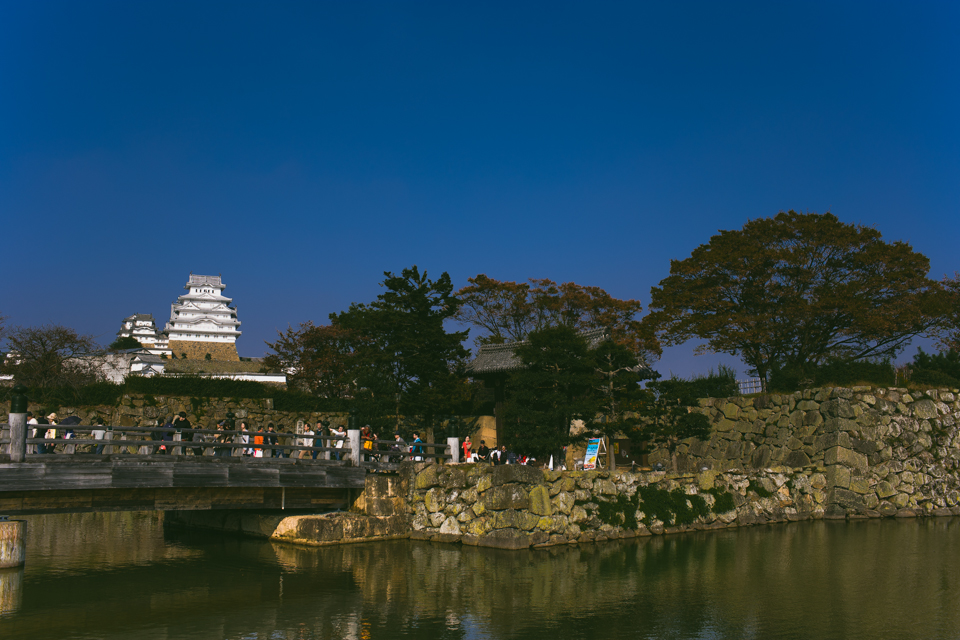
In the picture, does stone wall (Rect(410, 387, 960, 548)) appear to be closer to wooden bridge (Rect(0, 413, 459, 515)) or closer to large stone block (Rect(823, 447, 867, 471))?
large stone block (Rect(823, 447, 867, 471))

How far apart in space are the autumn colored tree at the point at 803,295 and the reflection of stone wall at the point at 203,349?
6025 cm

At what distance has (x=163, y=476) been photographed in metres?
14.7

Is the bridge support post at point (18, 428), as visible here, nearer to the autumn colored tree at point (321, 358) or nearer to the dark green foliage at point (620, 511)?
the dark green foliage at point (620, 511)

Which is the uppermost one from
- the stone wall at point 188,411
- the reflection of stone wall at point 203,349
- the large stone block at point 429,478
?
the reflection of stone wall at point 203,349

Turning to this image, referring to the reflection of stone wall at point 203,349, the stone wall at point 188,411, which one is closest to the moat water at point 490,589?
the stone wall at point 188,411

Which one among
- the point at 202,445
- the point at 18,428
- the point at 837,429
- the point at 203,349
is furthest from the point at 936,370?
the point at 203,349

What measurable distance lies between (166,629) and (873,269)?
2656cm

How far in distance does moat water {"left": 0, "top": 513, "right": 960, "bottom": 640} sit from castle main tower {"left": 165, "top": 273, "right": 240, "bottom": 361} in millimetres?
65695

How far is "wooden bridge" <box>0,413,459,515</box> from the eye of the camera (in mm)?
13117

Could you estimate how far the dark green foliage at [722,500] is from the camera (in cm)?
1959

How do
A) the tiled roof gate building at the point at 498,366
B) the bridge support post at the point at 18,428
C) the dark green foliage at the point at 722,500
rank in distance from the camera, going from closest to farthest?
the bridge support post at the point at 18,428 → the dark green foliage at the point at 722,500 → the tiled roof gate building at the point at 498,366

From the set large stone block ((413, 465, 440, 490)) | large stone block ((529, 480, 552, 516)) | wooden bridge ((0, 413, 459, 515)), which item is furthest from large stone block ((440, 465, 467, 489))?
wooden bridge ((0, 413, 459, 515))

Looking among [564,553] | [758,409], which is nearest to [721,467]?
[758,409]

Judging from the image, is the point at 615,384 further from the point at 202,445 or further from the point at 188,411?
the point at 188,411
